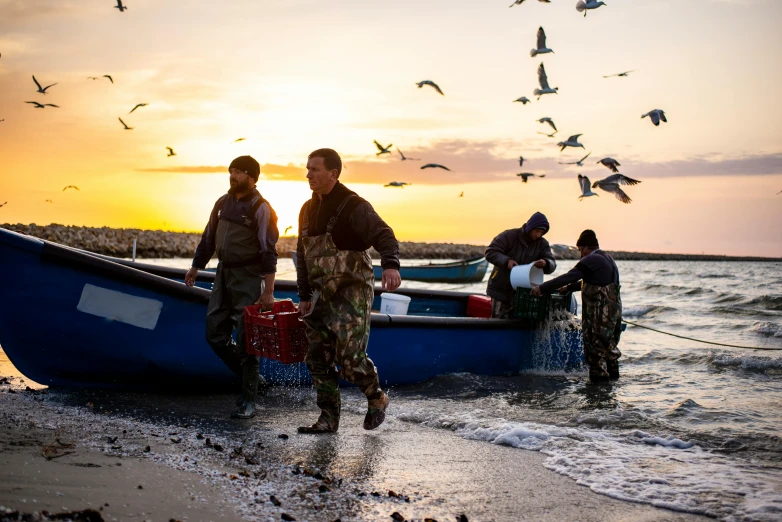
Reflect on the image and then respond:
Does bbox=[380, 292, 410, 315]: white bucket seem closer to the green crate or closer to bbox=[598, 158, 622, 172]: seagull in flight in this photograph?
the green crate

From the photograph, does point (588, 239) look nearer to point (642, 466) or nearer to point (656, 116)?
point (642, 466)

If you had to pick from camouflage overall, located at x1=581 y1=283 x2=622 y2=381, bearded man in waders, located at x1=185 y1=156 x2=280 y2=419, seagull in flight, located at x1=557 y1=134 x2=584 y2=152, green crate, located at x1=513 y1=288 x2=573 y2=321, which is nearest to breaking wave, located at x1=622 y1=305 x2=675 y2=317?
seagull in flight, located at x1=557 y1=134 x2=584 y2=152

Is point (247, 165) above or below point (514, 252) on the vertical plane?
above

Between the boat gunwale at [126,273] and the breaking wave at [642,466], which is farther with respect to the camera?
the boat gunwale at [126,273]

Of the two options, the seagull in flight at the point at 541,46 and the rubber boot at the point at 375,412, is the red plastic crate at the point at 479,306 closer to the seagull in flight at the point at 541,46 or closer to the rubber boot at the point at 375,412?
the seagull in flight at the point at 541,46

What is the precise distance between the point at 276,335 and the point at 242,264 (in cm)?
73

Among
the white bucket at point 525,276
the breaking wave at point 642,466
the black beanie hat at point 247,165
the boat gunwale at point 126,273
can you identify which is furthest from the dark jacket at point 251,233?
the white bucket at point 525,276

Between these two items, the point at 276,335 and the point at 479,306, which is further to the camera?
the point at 479,306

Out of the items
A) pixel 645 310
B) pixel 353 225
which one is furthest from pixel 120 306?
pixel 645 310

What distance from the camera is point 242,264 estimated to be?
594cm

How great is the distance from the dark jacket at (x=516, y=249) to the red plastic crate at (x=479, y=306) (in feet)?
5.45

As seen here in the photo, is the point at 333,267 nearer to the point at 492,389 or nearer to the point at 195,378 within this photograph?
the point at 195,378

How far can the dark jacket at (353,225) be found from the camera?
525cm

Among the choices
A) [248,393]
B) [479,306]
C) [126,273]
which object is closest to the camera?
[248,393]
